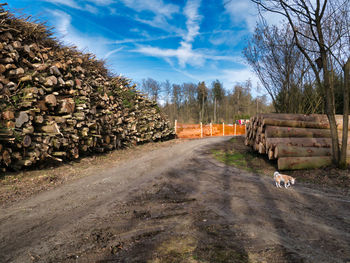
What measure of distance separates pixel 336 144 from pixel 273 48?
24.8ft

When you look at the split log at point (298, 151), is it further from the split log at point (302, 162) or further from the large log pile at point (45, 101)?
the large log pile at point (45, 101)

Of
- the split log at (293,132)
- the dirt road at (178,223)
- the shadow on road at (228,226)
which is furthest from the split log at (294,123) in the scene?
the shadow on road at (228,226)

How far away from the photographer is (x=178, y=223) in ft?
9.02

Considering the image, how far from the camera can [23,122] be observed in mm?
5176

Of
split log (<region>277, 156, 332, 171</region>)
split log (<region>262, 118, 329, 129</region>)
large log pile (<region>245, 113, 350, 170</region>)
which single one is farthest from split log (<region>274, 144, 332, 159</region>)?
split log (<region>262, 118, 329, 129</region>)

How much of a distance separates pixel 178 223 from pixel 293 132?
249 inches

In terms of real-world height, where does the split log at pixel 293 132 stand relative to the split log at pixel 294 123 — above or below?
below

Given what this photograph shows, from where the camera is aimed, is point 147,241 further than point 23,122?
No

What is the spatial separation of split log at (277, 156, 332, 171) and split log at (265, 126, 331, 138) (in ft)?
3.37

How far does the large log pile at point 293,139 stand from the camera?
6.28 metres

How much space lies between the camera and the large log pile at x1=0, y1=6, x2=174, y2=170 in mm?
5070

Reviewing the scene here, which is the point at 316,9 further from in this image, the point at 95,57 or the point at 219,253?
the point at 95,57

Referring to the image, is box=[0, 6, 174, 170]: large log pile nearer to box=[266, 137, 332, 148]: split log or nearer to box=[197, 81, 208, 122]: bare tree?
box=[266, 137, 332, 148]: split log

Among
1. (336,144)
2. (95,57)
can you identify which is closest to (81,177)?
(95,57)
